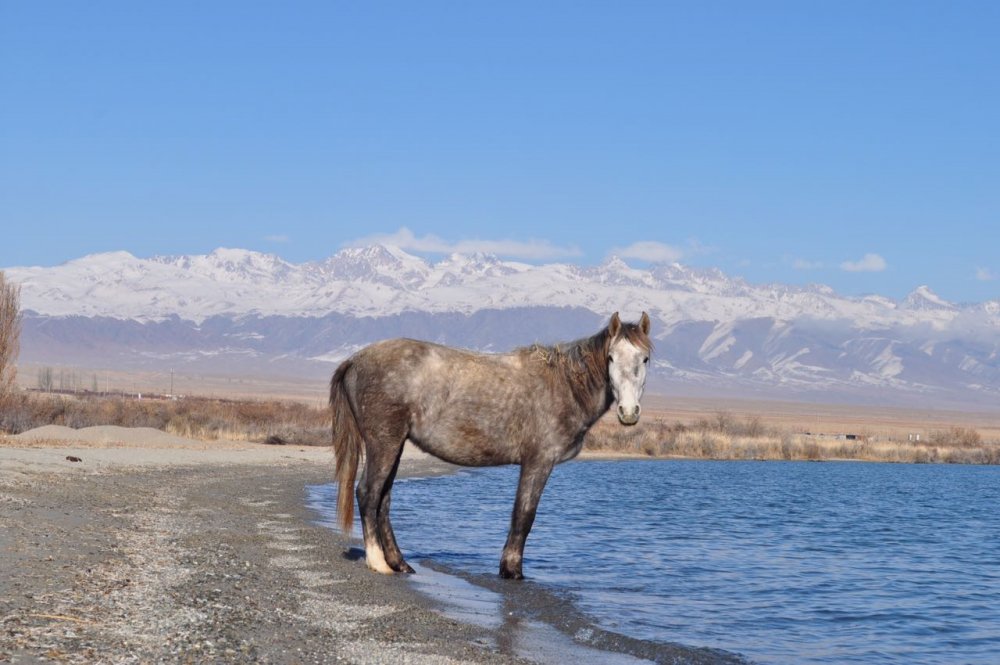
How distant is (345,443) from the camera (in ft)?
45.5

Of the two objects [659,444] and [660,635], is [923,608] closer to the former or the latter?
[660,635]

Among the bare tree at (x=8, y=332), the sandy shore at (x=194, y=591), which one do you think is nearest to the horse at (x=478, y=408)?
the sandy shore at (x=194, y=591)

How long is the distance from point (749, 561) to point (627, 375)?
25.8 feet

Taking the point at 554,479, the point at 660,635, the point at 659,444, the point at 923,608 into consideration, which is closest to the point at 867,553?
the point at 923,608

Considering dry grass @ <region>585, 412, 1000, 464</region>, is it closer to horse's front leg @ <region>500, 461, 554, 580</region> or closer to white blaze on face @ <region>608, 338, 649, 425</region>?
horse's front leg @ <region>500, 461, 554, 580</region>

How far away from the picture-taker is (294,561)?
44.9ft

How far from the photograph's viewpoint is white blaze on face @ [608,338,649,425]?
12128 mm

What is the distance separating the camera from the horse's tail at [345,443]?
45.1 feet

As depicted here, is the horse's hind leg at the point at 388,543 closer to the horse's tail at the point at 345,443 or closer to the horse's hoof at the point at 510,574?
the horse's tail at the point at 345,443

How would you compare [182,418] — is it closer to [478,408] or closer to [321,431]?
[321,431]

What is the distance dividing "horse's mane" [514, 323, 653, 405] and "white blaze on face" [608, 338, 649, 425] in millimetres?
228

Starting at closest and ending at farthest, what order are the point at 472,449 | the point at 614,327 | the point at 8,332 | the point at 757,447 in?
1. the point at 614,327
2. the point at 472,449
3. the point at 8,332
4. the point at 757,447

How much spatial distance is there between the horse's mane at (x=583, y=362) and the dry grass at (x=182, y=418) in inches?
1154

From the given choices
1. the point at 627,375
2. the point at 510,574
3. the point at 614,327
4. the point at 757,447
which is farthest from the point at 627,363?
the point at 757,447
